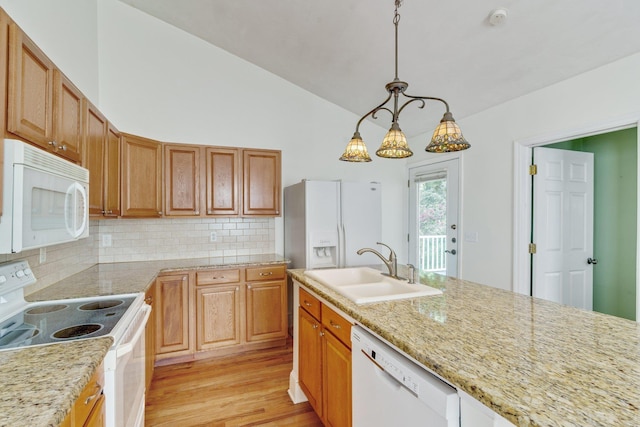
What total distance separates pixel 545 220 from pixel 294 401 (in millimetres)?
2674

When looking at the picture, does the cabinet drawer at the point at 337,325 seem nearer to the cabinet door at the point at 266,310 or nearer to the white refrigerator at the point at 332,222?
the white refrigerator at the point at 332,222

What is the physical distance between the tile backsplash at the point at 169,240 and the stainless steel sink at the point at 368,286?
63.0 inches

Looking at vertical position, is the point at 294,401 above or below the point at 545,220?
below

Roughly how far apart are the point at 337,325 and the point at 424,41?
2.25m

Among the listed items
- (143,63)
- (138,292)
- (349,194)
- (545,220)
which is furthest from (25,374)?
(545,220)

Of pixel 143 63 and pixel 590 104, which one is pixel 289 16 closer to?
pixel 143 63

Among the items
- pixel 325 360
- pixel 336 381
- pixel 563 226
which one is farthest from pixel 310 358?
pixel 563 226

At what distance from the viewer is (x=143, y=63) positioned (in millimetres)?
3287

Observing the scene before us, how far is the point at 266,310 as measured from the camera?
125 inches

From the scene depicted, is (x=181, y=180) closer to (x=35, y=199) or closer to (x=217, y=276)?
(x=217, y=276)

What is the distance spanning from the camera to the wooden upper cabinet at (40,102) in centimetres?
125

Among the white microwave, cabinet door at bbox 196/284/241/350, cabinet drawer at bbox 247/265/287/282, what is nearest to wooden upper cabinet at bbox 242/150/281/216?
cabinet drawer at bbox 247/265/287/282

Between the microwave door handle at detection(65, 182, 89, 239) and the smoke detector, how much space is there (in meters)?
2.70

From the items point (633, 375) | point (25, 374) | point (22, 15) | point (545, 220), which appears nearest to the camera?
point (633, 375)
